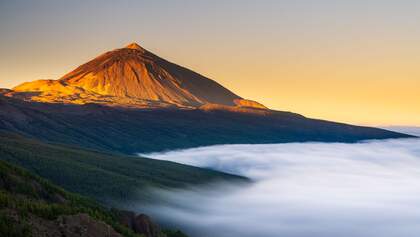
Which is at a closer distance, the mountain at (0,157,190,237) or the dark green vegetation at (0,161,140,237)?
the dark green vegetation at (0,161,140,237)

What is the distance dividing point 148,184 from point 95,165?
14.7 meters

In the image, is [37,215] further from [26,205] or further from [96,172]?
[96,172]

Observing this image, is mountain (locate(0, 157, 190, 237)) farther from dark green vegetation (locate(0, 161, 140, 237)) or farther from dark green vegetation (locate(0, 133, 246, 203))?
dark green vegetation (locate(0, 133, 246, 203))

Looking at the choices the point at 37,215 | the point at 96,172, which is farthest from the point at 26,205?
the point at 96,172

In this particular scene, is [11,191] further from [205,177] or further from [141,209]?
[205,177]

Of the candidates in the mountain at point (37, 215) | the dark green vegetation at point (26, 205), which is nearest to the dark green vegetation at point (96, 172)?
the dark green vegetation at point (26, 205)

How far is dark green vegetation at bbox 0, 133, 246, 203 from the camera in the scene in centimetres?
10200

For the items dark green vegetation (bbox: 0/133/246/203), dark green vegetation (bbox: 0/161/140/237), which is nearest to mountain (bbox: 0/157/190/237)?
dark green vegetation (bbox: 0/161/140/237)

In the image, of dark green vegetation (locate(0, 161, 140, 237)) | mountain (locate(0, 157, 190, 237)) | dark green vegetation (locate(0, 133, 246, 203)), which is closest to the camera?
dark green vegetation (locate(0, 161, 140, 237))

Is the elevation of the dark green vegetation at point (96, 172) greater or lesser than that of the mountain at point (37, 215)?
lesser

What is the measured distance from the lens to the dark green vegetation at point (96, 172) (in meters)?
102

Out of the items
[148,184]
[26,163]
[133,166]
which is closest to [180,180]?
[133,166]

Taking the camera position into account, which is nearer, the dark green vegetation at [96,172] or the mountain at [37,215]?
the mountain at [37,215]

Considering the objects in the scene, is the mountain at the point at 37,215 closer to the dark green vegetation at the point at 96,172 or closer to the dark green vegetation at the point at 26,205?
the dark green vegetation at the point at 26,205
